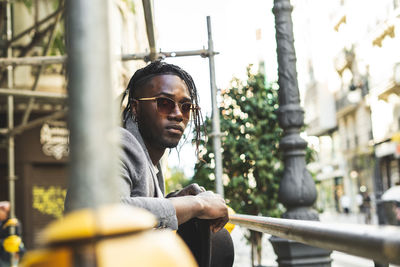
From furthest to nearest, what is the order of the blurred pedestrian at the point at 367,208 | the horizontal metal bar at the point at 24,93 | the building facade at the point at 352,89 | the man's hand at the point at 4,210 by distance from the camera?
the building facade at the point at 352,89 → the blurred pedestrian at the point at 367,208 → the man's hand at the point at 4,210 → the horizontal metal bar at the point at 24,93

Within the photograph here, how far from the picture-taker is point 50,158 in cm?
1098

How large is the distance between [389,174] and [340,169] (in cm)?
998

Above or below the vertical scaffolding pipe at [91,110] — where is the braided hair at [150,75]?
above

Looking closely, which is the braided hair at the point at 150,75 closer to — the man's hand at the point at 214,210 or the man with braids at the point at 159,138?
the man with braids at the point at 159,138

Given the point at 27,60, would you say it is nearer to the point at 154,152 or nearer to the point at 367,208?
the point at 154,152


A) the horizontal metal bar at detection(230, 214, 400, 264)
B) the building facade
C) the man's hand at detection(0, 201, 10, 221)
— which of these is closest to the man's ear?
the horizontal metal bar at detection(230, 214, 400, 264)

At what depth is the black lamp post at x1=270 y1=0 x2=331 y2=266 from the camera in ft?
12.7

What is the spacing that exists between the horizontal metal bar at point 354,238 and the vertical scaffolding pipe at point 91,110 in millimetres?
352

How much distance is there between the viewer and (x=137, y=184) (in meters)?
1.70

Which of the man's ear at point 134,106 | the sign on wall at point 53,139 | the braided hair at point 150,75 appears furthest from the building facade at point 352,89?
the man's ear at point 134,106

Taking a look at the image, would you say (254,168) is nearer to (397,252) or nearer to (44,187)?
(397,252)

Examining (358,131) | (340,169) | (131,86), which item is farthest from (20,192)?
(340,169)

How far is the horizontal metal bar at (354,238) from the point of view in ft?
2.07

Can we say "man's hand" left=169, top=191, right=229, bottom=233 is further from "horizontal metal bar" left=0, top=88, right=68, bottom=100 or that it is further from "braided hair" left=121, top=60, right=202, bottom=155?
"horizontal metal bar" left=0, top=88, right=68, bottom=100
